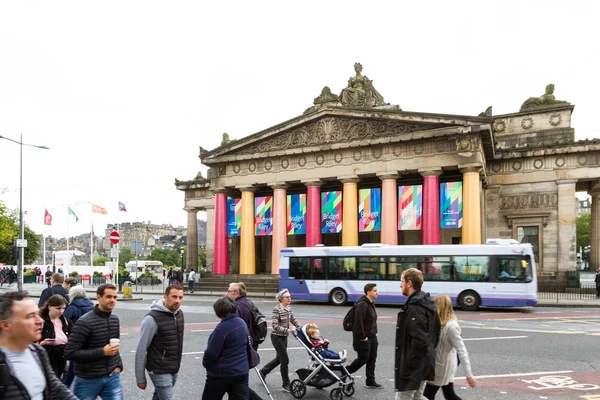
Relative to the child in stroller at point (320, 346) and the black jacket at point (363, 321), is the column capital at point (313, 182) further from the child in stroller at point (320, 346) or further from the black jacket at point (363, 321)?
the child in stroller at point (320, 346)

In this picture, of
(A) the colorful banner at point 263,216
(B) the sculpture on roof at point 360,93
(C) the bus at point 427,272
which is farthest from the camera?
(B) the sculpture on roof at point 360,93

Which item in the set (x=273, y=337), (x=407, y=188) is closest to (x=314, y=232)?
(x=407, y=188)

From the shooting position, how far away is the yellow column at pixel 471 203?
112 feet

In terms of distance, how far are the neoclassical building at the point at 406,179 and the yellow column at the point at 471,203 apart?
0.06m

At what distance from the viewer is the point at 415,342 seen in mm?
5816

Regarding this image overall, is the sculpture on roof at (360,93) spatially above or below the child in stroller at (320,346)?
above

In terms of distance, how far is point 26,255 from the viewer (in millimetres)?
82500

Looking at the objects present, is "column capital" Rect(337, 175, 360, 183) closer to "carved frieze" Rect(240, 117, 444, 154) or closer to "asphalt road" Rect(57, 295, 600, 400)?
"carved frieze" Rect(240, 117, 444, 154)

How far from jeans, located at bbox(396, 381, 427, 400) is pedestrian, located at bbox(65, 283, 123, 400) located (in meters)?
3.00

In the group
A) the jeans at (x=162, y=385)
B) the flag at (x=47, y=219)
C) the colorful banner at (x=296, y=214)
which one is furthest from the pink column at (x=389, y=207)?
the jeans at (x=162, y=385)

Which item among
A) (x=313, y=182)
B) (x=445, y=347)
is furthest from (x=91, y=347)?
(x=313, y=182)

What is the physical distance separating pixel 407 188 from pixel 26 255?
6720cm

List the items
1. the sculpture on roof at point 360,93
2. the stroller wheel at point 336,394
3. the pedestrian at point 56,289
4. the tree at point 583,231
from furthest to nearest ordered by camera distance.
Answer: the tree at point 583,231
the sculpture on roof at point 360,93
the pedestrian at point 56,289
the stroller wheel at point 336,394

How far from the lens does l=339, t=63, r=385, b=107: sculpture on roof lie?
45.8 m
